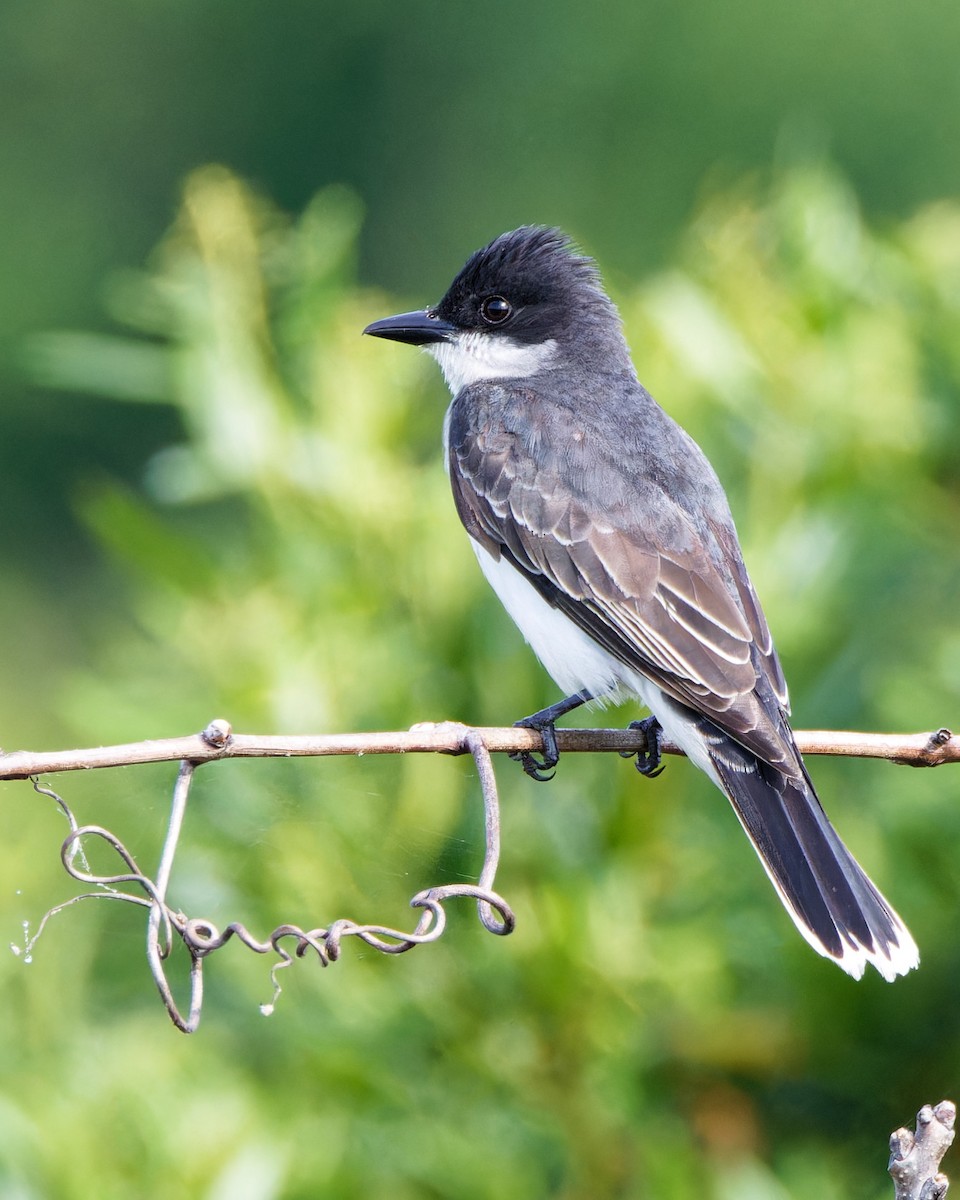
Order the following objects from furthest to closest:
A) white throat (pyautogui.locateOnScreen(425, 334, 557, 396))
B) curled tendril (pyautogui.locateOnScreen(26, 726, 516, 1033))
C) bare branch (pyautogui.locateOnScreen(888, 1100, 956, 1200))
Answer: white throat (pyautogui.locateOnScreen(425, 334, 557, 396)) < curled tendril (pyautogui.locateOnScreen(26, 726, 516, 1033)) < bare branch (pyautogui.locateOnScreen(888, 1100, 956, 1200))

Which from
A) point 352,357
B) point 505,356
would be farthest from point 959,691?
point 505,356

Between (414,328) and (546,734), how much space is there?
146 cm

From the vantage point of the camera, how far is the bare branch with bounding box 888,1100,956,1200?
1448 mm

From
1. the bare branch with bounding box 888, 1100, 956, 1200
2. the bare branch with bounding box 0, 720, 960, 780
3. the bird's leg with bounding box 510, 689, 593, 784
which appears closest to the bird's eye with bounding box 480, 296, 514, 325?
the bird's leg with bounding box 510, 689, 593, 784

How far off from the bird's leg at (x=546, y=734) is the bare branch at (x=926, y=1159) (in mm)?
1245

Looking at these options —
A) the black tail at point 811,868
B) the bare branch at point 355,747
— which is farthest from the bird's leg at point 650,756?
the bare branch at point 355,747

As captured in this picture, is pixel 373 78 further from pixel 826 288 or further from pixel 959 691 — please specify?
pixel 959 691

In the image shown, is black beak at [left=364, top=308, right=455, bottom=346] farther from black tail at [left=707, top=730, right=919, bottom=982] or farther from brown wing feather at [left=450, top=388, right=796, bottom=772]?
black tail at [left=707, top=730, right=919, bottom=982]

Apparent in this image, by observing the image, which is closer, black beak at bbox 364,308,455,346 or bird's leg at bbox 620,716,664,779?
bird's leg at bbox 620,716,664,779

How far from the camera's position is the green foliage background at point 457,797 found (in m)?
2.79

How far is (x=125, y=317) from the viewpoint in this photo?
350 cm

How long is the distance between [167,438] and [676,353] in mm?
7044

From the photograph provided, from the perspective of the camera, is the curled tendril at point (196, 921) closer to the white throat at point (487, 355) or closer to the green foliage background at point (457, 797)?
the green foliage background at point (457, 797)

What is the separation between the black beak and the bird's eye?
0.37 ft
